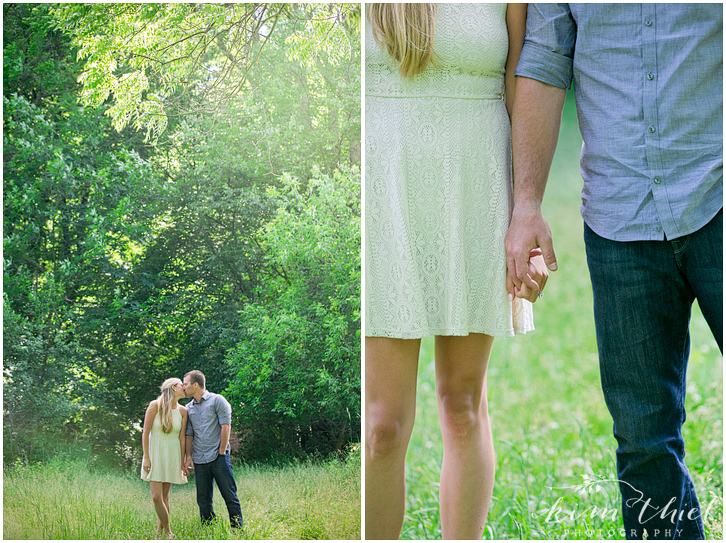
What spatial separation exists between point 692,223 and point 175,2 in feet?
5.52

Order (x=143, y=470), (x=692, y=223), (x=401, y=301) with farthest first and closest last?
(x=143, y=470), (x=401, y=301), (x=692, y=223)

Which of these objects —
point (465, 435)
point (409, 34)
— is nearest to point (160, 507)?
point (465, 435)

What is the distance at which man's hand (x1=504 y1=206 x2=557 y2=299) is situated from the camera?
159 cm

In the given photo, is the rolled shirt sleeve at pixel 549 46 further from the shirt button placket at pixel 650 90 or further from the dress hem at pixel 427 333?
the dress hem at pixel 427 333

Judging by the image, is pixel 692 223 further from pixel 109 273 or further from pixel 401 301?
pixel 109 273

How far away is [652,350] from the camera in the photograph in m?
1.58

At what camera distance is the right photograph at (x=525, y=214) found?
5.09ft

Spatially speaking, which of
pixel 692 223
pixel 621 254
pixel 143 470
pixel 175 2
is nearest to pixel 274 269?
pixel 143 470

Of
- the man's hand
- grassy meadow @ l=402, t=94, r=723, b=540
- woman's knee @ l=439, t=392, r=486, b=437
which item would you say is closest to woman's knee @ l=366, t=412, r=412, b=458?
woman's knee @ l=439, t=392, r=486, b=437

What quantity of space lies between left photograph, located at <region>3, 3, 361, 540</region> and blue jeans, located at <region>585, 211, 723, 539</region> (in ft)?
2.54

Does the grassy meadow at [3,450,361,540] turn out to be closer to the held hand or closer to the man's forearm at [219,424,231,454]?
the man's forearm at [219,424,231,454]

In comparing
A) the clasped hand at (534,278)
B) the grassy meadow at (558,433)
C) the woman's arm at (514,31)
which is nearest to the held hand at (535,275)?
the clasped hand at (534,278)

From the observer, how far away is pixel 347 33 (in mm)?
2037

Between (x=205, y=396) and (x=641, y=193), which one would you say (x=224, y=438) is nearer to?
(x=205, y=396)
